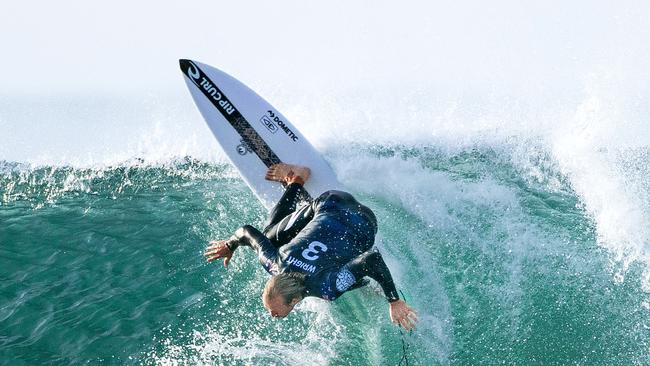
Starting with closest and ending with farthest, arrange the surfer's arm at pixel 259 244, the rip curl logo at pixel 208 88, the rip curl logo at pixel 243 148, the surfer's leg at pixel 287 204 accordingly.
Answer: the surfer's arm at pixel 259 244 < the surfer's leg at pixel 287 204 < the rip curl logo at pixel 243 148 < the rip curl logo at pixel 208 88

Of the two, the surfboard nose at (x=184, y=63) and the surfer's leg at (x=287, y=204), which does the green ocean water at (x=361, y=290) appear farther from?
the surfboard nose at (x=184, y=63)

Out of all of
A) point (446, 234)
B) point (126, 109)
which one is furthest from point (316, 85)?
point (446, 234)

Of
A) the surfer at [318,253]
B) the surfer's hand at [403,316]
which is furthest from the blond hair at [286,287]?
the surfer's hand at [403,316]

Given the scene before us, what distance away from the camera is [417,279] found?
5.91 meters

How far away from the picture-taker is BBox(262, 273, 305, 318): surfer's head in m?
4.29

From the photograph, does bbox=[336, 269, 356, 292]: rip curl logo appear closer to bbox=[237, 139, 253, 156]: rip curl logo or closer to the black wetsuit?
the black wetsuit

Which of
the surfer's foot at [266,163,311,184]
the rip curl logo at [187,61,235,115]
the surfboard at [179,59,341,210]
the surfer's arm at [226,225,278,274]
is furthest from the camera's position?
the rip curl logo at [187,61,235,115]

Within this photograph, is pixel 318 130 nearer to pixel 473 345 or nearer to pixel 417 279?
pixel 417 279

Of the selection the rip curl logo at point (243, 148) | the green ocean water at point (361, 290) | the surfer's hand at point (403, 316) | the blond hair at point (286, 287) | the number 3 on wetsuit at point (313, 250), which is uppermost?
the rip curl logo at point (243, 148)

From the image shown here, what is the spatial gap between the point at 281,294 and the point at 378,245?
7.85 ft

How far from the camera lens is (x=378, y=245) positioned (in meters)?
6.52

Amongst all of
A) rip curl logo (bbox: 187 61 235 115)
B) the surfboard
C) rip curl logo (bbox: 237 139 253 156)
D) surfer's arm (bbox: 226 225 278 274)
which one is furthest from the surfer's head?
rip curl logo (bbox: 187 61 235 115)

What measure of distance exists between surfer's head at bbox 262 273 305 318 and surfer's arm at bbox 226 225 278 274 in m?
0.47

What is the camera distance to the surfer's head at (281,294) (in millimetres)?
4293
